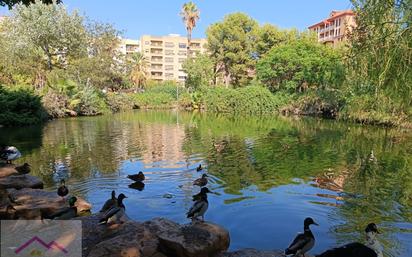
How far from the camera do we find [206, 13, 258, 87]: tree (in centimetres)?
6259

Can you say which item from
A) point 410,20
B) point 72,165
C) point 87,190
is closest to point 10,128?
point 72,165

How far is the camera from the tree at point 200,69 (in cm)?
6150

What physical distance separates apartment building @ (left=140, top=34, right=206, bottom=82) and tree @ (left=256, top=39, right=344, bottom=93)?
5680 centimetres

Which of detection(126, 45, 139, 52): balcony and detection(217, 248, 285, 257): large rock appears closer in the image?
detection(217, 248, 285, 257): large rock

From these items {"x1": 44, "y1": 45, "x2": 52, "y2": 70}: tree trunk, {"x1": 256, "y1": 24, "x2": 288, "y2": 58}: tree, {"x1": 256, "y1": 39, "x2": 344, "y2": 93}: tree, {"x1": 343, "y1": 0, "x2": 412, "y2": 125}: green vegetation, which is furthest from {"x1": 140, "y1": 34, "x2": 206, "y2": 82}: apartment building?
{"x1": 343, "y1": 0, "x2": 412, "y2": 125}: green vegetation

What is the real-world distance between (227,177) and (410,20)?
28.4 ft

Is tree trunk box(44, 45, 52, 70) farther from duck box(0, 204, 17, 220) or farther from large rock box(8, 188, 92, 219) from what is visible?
duck box(0, 204, 17, 220)

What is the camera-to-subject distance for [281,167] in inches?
639

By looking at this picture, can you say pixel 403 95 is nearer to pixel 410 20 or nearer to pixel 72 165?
pixel 410 20

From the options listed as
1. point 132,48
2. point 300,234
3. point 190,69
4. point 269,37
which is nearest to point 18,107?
point 300,234

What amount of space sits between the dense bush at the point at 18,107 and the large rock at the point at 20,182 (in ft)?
72.1

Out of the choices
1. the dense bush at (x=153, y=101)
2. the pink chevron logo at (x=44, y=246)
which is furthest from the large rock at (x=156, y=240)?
the dense bush at (x=153, y=101)

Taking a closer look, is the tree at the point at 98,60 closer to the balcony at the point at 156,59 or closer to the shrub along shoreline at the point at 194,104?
the shrub along shoreline at the point at 194,104

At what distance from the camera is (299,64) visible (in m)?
51.0
